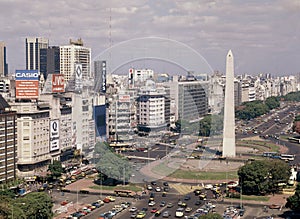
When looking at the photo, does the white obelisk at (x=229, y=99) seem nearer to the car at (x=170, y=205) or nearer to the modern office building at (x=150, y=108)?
the car at (x=170, y=205)

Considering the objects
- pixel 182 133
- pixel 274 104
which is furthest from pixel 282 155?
pixel 274 104

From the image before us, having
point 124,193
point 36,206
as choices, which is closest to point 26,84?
point 124,193

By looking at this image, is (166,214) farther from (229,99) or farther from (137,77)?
(137,77)

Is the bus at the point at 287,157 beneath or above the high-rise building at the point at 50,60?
beneath

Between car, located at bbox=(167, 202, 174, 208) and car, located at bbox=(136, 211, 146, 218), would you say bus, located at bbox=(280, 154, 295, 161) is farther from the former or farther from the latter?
car, located at bbox=(136, 211, 146, 218)

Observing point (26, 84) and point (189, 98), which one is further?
point (189, 98)

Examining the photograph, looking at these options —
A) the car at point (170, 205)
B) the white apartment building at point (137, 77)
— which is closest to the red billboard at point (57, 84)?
the car at point (170, 205)
